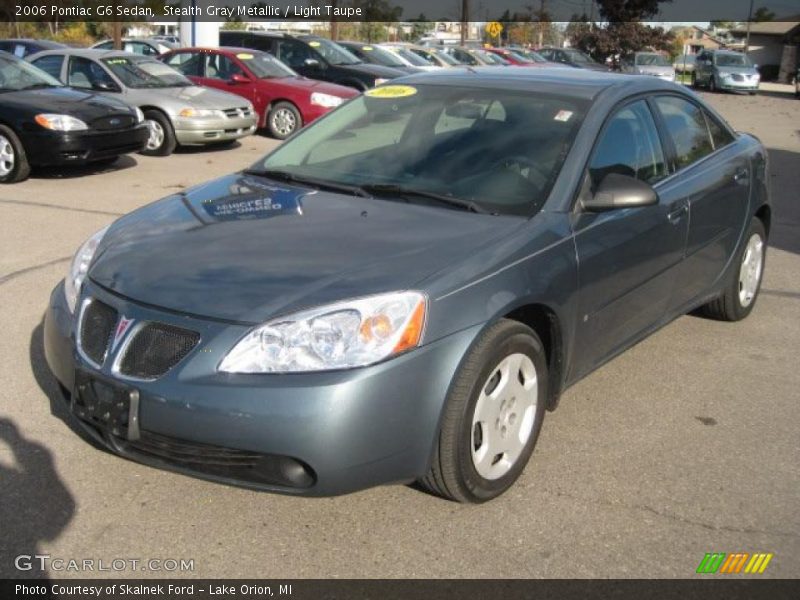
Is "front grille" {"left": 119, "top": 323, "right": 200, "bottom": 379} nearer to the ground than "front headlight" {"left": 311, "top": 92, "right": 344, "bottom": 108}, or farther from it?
nearer to the ground

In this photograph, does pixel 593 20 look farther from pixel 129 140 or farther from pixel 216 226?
pixel 216 226

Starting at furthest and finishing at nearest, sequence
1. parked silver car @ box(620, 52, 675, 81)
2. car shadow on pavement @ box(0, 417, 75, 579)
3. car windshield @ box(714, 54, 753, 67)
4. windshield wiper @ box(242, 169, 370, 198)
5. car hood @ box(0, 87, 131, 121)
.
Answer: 1. car windshield @ box(714, 54, 753, 67)
2. parked silver car @ box(620, 52, 675, 81)
3. car hood @ box(0, 87, 131, 121)
4. windshield wiper @ box(242, 169, 370, 198)
5. car shadow on pavement @ box(0, 417, 75, 579)

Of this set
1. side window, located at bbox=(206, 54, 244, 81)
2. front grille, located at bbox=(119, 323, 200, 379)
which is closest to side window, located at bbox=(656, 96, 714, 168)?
front grille, located at bbox=(119, 323, 200, 379)

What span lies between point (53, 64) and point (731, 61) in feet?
108

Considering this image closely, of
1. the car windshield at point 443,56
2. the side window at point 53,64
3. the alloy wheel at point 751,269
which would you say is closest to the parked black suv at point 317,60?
the side window at point 53,64

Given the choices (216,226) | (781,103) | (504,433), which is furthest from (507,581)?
(781,103)

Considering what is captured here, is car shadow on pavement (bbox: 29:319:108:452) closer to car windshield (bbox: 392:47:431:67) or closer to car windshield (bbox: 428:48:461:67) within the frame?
car windshield (bbox: 392:47:431:67)

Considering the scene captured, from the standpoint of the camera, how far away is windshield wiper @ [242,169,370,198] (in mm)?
4055

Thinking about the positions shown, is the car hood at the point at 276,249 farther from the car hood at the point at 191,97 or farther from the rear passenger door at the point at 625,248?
the car hood at the point at 191,97

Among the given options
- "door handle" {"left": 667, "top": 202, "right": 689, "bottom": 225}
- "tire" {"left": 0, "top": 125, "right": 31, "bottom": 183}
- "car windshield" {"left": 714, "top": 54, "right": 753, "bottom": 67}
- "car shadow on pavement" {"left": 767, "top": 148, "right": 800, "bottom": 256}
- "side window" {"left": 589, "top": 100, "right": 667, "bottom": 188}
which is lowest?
"car shadow on pavement" {"left": 767, "top": 148, "right": 800, "bottom": 256}

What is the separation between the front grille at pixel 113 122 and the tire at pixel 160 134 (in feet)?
5.40

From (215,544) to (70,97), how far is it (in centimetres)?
879

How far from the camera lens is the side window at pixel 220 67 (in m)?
15.1

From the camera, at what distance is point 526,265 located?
3439 mm
